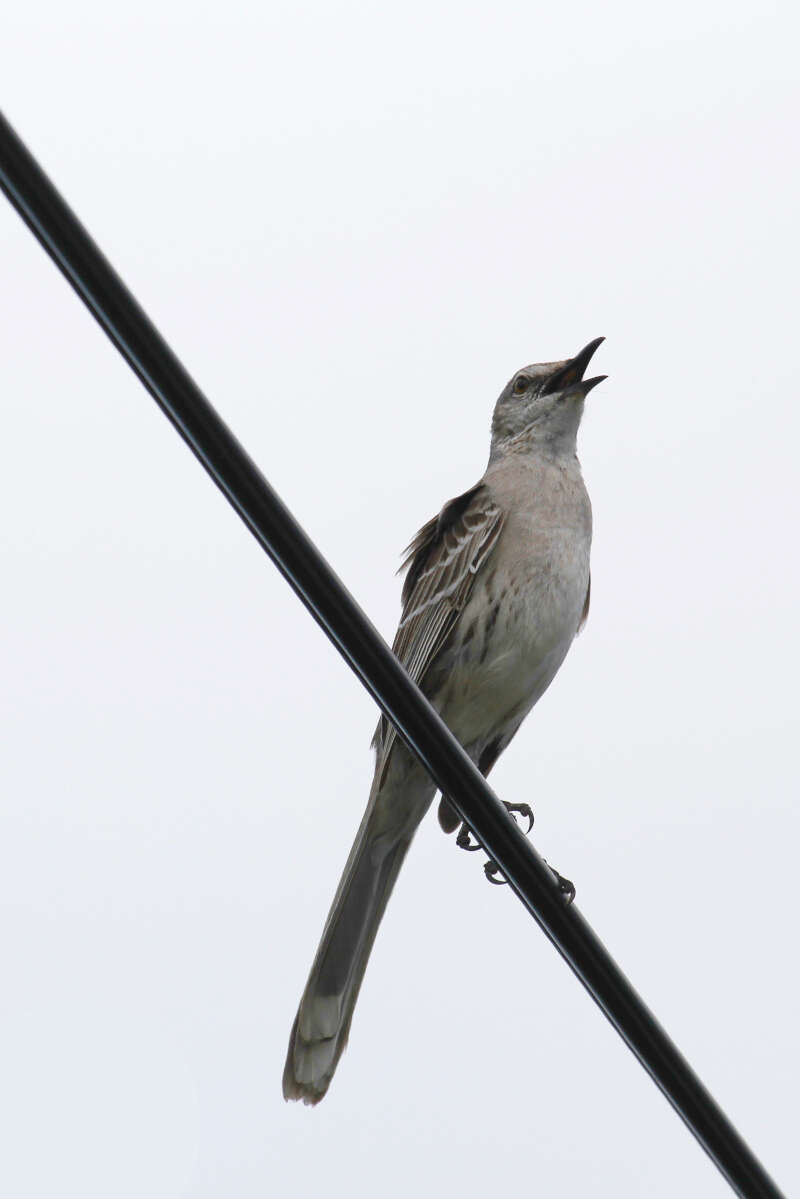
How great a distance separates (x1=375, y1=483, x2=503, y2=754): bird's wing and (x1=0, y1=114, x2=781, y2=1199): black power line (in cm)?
313

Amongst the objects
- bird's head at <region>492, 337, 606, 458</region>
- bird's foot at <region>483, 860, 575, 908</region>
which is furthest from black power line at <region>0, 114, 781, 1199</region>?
bird's head at <region>492, 337, 606, 458</region>

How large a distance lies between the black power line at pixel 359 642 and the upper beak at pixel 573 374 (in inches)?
173

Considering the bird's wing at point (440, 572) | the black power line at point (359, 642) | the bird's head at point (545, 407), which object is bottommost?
the black power line at point (359, 642)

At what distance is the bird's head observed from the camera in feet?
22.7

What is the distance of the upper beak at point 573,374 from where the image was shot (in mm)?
6955

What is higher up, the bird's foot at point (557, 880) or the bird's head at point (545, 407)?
the bird's head at point (545, 407)

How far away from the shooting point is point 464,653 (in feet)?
19.5

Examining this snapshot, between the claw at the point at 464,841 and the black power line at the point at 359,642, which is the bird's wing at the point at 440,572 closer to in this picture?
the claw at the point at 464,841

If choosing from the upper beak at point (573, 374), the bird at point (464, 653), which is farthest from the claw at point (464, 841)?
the upper beak at point (573, 374)

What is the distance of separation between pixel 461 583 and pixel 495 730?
2.20 feet

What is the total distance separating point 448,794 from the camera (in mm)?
2836

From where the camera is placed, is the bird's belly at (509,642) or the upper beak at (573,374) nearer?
the bird's belly at (509,642)

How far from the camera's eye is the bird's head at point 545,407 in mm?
6914

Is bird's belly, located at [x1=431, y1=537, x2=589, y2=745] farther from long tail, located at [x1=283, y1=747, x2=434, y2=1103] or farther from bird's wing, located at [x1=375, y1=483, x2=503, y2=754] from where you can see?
long tail, located at [x1=283, y1=747, x2=434, y2=1103]
